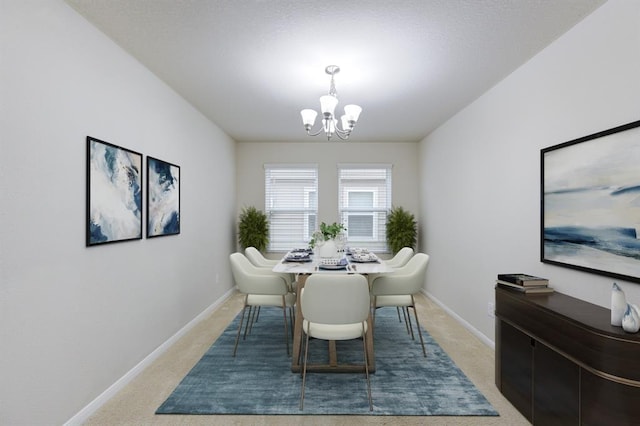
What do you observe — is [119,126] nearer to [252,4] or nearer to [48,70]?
[48,70]

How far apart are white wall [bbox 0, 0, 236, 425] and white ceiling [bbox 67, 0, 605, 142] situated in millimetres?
325

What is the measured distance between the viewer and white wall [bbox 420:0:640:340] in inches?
83.6

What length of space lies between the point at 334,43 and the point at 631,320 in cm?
245

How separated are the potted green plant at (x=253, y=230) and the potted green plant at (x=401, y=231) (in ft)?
7.04

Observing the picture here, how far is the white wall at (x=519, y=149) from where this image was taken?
6.97 ft

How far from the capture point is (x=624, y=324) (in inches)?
66.1

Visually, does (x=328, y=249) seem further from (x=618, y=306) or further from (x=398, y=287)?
(x=618, y=306)

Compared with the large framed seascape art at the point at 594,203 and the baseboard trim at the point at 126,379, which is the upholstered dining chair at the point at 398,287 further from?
the baseboard trim at the point at 126,379

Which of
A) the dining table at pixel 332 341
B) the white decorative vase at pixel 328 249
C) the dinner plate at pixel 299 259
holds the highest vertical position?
the white decorative vase at pixel 328 249

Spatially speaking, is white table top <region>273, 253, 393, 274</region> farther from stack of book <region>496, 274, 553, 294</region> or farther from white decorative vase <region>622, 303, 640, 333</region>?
white decorative vase <region>622, 303, 640, 333</region>

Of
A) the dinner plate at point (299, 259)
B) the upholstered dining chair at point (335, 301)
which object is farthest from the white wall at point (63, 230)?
the upholstered dining chair at point (335, 301)

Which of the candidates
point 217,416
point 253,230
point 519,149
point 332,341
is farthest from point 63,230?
point 253,230

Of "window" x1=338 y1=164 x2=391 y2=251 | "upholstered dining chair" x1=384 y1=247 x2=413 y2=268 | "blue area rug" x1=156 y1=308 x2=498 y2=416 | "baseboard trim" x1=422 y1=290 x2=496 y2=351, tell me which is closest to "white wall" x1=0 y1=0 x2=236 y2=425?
"blue area rug" x1=156 y1=308 x2=498 y2=416

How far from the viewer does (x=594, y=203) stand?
2.22 metres
